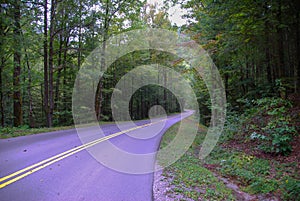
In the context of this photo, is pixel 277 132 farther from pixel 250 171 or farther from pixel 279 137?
pixel 250 171

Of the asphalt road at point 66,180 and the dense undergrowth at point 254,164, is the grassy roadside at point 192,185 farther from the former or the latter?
the asphalt road at point 66,180

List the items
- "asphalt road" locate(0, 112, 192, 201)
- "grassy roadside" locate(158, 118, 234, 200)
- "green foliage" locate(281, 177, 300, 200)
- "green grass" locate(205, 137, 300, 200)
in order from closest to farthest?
"asphalt road" locate(0, 112, 192, 201)
"grassy roadside" locate(158, 118, 234, 200)
"green foliage" locate(281, 177, 300, 200)
"green grass" locate(205, 137, 300, 200)

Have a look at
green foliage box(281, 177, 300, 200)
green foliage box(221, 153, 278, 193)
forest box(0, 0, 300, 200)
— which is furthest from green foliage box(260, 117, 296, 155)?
green foliage box(281, 177, 300, 200)

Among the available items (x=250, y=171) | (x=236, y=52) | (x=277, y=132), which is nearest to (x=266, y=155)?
(x=277, y=132)

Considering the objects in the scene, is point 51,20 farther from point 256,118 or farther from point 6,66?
point 256,118

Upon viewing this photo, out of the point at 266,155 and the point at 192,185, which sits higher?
the point at 266,155

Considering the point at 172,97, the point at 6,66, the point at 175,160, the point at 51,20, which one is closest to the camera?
the point at 175,160

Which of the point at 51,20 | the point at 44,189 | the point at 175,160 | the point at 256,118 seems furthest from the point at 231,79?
the point at 44,189

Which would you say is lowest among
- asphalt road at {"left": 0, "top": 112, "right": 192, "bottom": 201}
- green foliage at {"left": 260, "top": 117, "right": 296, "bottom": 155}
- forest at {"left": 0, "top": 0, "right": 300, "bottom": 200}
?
asphalt road at {"left": 0, "top": 112, "right": 192, "bottom": 201}

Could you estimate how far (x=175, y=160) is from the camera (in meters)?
6.61

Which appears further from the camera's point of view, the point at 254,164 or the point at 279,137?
the point at 279,137

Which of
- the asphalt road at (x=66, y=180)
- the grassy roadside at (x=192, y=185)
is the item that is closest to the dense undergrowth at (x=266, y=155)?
the grassy roadside at (x=192, y=185)

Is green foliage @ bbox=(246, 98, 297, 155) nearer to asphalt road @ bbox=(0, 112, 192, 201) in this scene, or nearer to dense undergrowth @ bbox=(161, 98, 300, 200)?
dense undergrowth @ bbox=(161, 98, 300, 200)

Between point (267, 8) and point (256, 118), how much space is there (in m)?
4.56
